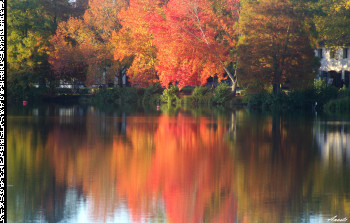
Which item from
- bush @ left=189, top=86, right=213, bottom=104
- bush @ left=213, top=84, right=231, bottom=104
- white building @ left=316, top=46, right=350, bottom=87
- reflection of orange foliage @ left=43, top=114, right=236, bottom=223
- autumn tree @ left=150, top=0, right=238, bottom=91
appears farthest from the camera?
white building @ left=316, top=46, right=350, bottom=87

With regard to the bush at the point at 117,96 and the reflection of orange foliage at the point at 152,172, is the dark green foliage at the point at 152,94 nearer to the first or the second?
the bush at the point at 117,96

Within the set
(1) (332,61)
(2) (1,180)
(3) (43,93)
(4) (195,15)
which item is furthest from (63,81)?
(2) (1,180)

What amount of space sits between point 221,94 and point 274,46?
7853mm

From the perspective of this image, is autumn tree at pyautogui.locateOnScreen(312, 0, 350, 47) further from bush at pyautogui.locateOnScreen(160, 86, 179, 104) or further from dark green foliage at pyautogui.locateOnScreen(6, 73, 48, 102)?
dark green foliage at pyautogui.locateOnScreen(6, 73, 48, 102)

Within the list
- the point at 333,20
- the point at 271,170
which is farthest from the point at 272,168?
the point at 333,20

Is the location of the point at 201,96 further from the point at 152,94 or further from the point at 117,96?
the point at 117,96

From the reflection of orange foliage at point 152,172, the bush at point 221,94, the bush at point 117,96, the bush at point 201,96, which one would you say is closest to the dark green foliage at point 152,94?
the bush at point 117,96

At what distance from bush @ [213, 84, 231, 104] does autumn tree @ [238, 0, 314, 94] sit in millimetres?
5256

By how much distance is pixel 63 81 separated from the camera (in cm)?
6781

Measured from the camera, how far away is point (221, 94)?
52.6 m

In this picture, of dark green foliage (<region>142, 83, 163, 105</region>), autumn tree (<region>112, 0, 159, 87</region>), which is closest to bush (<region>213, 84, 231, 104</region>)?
dark green foliage (<region>142, 83, 163, 105</region>)

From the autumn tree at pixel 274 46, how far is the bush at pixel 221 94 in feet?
17.2

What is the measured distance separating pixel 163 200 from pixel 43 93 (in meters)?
55.1

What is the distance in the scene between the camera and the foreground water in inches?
424
